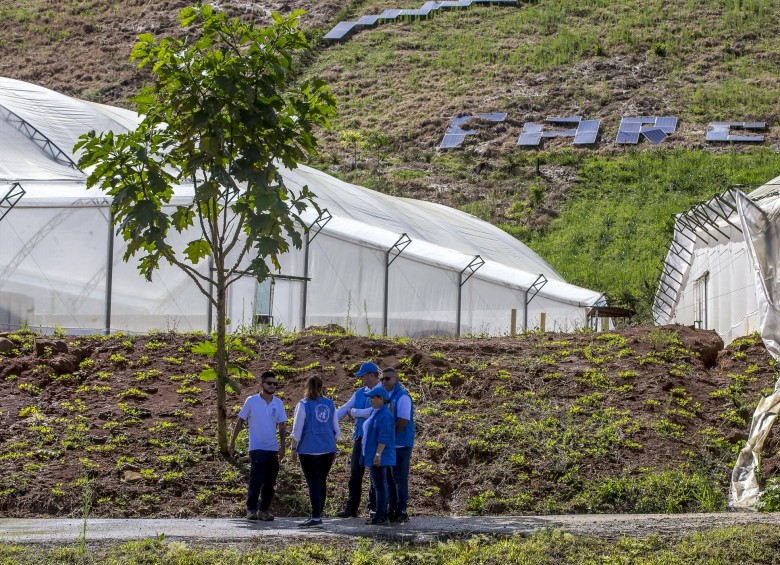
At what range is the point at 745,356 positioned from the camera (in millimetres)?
15516

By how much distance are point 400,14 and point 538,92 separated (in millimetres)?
16349

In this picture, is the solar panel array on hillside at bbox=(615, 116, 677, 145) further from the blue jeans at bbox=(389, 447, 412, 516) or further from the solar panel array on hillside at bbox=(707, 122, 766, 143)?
the blue jeans at bbox=(389, 447, 412, 516)

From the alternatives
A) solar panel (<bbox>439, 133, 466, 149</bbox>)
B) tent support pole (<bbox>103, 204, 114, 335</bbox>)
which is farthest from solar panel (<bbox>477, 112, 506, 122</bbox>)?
tent support pole (<bbox>103, 204, 114, 335</bbox>)

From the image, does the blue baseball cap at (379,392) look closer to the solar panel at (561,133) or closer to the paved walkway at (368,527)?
the paved walkway at (368,527)

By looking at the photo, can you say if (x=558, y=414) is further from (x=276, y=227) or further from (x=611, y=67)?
(x=611, y=67)

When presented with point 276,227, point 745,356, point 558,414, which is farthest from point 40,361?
point 745,356

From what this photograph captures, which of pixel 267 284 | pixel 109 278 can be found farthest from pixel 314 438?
pixel 267 284

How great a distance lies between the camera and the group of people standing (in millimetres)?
10070

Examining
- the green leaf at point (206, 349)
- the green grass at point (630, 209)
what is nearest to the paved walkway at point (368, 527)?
the green leaf at point (206, 349)

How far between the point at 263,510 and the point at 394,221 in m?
16.1

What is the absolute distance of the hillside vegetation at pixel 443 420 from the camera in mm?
11312

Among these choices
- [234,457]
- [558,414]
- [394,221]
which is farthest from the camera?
[394,221]

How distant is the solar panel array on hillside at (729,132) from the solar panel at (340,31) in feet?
80.3

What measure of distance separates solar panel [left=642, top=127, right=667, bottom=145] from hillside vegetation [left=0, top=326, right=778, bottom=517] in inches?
1283
